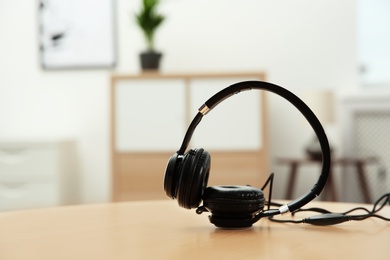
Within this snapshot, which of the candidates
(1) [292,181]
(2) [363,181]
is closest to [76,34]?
(1) [292,181]

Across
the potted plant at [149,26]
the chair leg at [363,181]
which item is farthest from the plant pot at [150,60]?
the chair leg at [363,181]

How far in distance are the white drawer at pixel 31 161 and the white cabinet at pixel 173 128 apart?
40 centimetres

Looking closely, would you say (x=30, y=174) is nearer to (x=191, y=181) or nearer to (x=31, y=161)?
(x=31, y=161)

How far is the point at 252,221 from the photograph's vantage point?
1034 millimetres

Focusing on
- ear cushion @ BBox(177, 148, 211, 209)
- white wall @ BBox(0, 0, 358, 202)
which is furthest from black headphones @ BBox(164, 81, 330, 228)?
white wall @ BBox(0, 0, 358, 202)

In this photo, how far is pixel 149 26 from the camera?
366 cm

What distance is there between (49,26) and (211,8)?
115 cm

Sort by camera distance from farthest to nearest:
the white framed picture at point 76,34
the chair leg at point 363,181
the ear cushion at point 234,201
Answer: the white framed picture at point 76,34, the chair leg at point 363,181, the ear cushion at point 234,201

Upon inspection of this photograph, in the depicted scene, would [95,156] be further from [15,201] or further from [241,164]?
[241,164]

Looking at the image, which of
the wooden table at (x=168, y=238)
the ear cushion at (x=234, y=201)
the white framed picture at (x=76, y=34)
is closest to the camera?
the wooden table at (x=168, y=238)

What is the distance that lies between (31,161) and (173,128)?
91cm

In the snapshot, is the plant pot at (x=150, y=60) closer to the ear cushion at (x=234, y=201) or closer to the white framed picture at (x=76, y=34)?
the white framed picture at (x=76, y=34)

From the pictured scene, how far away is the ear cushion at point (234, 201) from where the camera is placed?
101 cm

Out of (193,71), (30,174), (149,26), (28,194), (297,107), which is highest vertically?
(149,26)
